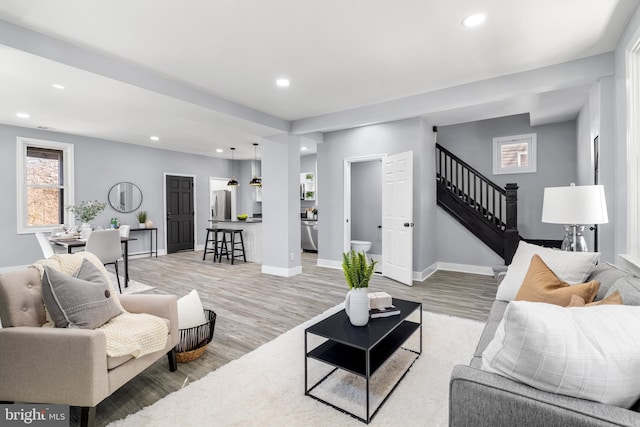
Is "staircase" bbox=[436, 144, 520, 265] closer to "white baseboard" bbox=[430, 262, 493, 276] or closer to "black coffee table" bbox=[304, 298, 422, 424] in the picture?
"white baseboard" bbox=[430, 262, 493, 276]

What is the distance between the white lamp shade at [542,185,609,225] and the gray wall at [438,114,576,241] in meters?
3.52

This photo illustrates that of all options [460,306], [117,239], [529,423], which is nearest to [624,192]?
[460,306]

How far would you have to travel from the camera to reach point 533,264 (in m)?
2.06

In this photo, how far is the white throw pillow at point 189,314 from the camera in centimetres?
252

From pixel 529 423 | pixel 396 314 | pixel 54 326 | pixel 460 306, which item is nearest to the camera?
pixel 529 423

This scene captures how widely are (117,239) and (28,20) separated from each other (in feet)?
8.96

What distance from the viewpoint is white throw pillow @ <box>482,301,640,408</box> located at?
0.89m

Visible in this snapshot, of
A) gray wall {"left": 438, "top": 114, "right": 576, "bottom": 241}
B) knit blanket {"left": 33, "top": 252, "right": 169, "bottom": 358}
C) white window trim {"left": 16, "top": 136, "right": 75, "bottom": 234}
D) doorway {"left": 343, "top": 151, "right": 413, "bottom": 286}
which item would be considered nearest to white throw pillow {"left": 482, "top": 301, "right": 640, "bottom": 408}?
knit blanket {"left": 33, "top": 252, "right": 169, "bottom": 358}

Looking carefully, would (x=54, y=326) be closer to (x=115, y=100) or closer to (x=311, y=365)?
(x=311, y=365)

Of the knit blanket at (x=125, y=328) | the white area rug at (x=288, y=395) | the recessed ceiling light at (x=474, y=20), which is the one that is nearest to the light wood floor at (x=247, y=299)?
the white area rug at (x=288, y=395)

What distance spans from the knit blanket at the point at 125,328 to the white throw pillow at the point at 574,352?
71.6 inches

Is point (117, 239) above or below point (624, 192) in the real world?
below

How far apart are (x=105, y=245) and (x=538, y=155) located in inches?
275

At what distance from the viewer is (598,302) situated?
1.31m
